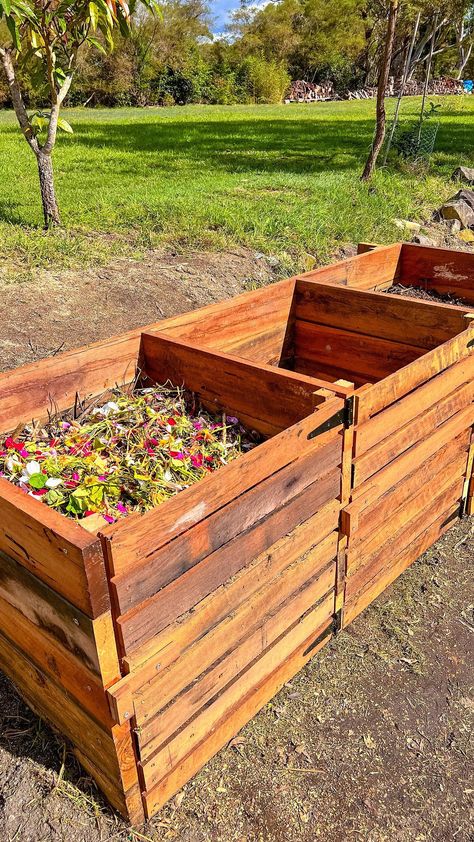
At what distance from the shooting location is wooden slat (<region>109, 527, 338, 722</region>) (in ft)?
6.27

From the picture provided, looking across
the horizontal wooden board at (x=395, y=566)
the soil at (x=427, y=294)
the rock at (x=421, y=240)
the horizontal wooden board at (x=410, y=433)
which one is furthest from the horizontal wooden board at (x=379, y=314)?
the rock at (x=421, y=240)

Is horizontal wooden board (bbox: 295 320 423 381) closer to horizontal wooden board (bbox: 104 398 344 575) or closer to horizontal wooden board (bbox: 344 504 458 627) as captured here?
horizontal wooden board (bbox: 344 504 458 627)

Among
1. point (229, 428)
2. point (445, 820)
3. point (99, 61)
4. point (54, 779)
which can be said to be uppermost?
point (99, 61)

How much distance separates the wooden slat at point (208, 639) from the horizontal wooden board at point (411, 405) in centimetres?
43

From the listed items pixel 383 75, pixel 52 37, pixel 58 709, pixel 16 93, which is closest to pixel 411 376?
pixel 58 709

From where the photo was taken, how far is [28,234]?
7332mm

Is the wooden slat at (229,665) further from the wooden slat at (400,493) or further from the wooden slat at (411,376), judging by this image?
the wooden slat at (411,376)

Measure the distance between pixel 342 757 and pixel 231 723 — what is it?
46cm

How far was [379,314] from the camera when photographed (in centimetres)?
387

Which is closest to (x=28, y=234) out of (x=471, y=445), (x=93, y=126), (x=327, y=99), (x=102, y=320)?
(x=102, y=320)

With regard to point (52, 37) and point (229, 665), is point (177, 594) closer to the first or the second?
point (229, 665)

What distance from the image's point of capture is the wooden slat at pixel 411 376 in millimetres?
2589

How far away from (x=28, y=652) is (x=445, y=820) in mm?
1576

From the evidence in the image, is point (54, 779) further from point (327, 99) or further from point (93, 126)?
point (327, 99)
